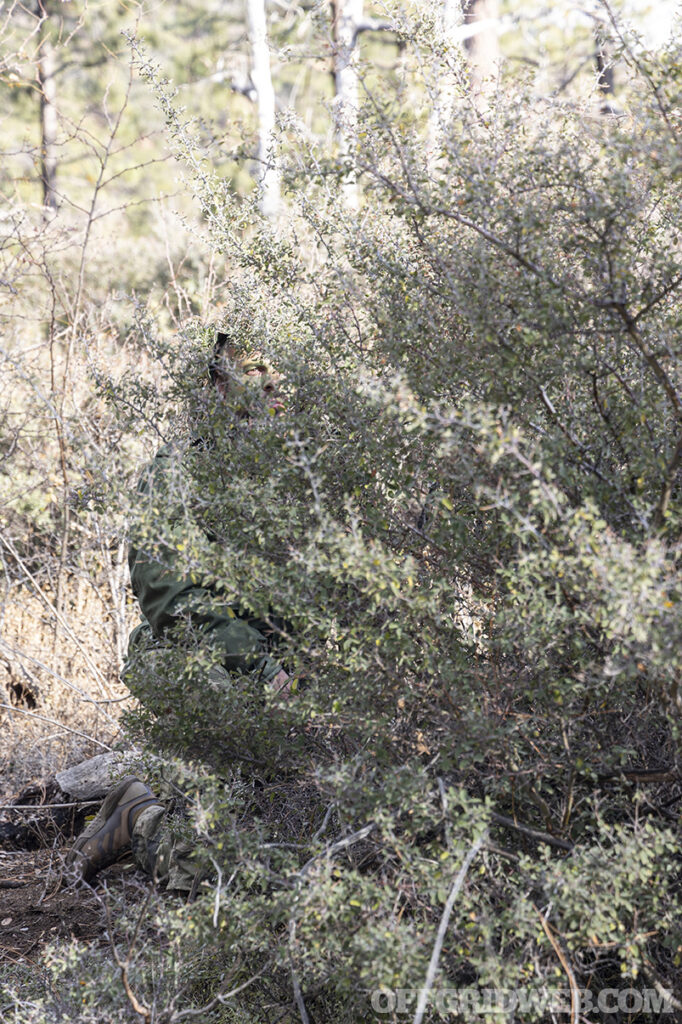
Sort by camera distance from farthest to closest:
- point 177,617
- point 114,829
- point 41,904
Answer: point 114,829
point 41,904
point 177,617

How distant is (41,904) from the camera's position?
3.77m

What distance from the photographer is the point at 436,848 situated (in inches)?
83.1

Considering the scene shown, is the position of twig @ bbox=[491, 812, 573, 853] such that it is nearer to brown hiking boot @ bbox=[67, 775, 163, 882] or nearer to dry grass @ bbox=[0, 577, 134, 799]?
brown hiking boot @ bbox=[67, 775, 163, 882]

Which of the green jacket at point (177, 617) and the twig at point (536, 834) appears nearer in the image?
the twig at point (536, 834)

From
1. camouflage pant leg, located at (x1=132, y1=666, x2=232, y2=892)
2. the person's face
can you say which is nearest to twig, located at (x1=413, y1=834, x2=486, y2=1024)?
camouflage pant leg, located at (x1=132, y1=666, x2=232, y2=892)

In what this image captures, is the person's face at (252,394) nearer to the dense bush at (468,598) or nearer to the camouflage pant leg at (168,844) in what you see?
the dense bush at (468,598)

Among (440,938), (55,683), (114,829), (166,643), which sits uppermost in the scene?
(166,643)

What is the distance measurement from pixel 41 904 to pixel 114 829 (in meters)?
0.39

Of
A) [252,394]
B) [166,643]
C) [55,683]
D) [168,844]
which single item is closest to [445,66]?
[252,394]

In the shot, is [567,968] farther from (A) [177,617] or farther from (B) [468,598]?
(A) [177,617]

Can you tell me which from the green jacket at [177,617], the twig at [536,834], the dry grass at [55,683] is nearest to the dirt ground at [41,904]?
the dry grass at [55,683]

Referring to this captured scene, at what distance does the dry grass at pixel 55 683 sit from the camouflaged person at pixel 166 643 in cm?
48

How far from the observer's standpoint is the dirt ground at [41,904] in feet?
11.3

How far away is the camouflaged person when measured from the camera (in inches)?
101
